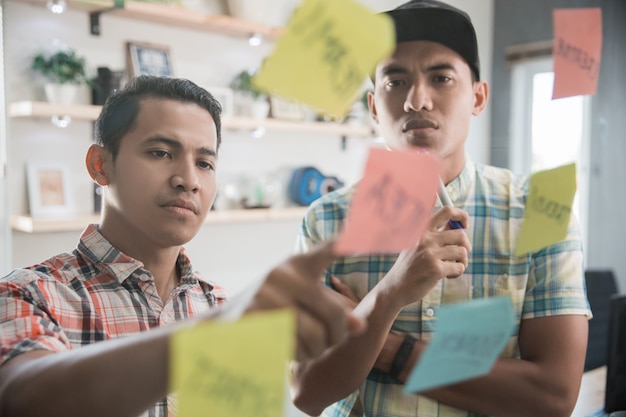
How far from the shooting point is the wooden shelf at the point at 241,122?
1.81 metres

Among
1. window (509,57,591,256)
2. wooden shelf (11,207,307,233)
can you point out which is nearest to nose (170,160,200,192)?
window (509,57,591,256)

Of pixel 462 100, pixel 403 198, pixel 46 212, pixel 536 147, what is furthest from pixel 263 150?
pixel 403 198

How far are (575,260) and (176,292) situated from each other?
0.58 meters

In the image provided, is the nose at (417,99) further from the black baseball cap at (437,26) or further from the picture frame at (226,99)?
the picture frame at (226,99)

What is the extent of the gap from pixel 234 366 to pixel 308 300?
0.26 feet

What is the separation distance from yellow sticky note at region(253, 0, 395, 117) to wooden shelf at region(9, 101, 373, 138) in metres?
1.27

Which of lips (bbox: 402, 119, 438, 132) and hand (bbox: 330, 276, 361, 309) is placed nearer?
lips (bbox: 402, 119, 438, 132)

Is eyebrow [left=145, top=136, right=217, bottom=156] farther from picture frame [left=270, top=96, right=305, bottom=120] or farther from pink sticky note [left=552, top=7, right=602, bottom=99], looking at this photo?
picture frame [left=270, top=96, right=305, bottom=120]

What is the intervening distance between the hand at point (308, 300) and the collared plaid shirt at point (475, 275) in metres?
0.37

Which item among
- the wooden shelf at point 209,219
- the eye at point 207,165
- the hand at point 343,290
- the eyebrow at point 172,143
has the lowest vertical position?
the hand at point 343,290

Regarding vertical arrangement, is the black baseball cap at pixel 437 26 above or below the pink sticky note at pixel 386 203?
above

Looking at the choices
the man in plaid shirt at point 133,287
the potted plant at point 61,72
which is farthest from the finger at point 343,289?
the potted plant at point 61,72

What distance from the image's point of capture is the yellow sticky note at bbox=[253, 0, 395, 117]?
0.49 meters

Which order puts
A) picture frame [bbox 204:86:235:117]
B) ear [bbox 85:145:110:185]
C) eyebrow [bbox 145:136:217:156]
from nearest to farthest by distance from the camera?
eyebrow [bbox 145:136:217:156]
ear [bbox 85:145:110:185]
picture frame [bbox 204:86:235:117]
